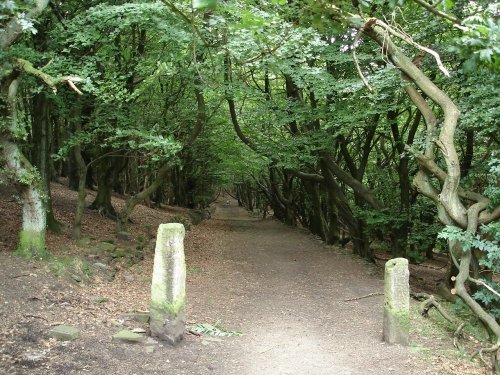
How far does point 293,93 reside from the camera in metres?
14.2

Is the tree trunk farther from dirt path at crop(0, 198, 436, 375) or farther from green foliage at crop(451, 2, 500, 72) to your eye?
green foliage at crop(451, 2, 500, 72)

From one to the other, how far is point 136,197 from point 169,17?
17.4 ft

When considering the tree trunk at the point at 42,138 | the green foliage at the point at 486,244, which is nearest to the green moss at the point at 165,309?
the green foliage at the point at 486,244

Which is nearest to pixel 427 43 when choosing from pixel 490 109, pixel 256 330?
pixel 490 109

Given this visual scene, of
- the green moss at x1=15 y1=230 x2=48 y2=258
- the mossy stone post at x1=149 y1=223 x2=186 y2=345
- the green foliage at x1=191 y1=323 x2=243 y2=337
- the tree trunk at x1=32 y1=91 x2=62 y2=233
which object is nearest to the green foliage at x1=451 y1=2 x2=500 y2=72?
the mossy stone post at x1=149 y1=223 x2=186 y2=345

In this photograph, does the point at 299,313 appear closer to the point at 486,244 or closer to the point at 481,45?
the point at 486,244

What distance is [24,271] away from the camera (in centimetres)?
709

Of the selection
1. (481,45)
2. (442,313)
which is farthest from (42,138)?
(481,45)

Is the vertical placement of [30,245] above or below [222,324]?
above

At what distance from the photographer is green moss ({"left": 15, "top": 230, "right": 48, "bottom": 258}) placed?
25.0 ft

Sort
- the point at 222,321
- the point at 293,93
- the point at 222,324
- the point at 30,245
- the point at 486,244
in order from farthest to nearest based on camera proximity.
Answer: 1. the point at 293,93
2. the point at 30,245
3. the point at 222,321
4. the point at 222,324
5. the point at 486,244

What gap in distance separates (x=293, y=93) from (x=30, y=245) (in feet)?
30.9

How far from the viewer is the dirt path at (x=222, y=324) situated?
5.09 m

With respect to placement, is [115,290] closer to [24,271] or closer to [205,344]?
[24,271]
